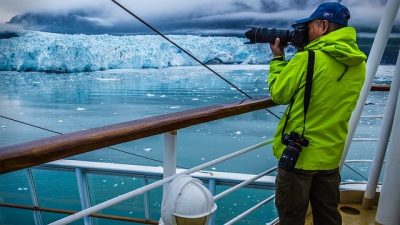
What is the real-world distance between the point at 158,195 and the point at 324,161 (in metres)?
20.4

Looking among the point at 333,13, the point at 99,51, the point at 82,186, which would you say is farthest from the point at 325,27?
the point at 99,51

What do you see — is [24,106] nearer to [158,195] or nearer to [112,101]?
[112,101]

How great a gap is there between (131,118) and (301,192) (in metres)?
42.9

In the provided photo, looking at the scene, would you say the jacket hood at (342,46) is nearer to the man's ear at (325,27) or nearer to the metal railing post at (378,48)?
the man's ear at (325,27)

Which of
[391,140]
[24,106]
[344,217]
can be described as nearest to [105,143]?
[391,140]

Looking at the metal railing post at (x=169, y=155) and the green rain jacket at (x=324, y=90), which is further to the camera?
the green rain jacket at (x=324, y=90)

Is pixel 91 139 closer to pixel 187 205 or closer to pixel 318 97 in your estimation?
pixel 187 205

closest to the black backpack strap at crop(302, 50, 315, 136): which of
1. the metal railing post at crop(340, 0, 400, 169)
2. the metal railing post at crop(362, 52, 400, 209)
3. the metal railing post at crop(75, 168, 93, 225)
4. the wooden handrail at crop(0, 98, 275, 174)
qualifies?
the wooden handrail at crop(0, 98, 275, 174)

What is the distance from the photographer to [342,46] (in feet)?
2.69

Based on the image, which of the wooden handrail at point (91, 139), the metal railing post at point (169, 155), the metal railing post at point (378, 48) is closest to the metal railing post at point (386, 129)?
the metal railing post at point (378, 48)

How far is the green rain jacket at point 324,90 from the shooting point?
2.71 feet

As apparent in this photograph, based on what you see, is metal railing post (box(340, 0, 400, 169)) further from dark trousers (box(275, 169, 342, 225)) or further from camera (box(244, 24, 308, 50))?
camera (box(244, 24, 308, 50))

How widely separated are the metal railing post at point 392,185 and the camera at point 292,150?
54 cm

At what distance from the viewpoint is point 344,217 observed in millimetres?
1430
